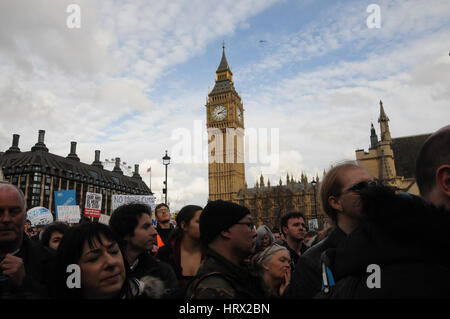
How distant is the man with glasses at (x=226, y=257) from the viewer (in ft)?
6.72

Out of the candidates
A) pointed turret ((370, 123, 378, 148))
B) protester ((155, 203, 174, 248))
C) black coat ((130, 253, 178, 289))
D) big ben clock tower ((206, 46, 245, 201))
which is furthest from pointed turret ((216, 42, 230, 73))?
black coat ((130, 253, 178, 289))

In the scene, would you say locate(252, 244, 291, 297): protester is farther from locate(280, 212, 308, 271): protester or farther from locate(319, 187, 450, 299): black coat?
locate(280, 212, 308, 271): protester

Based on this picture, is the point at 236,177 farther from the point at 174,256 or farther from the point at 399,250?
the point at 399,250

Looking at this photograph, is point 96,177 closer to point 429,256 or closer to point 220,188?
point 220,188

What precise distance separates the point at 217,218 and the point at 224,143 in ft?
291

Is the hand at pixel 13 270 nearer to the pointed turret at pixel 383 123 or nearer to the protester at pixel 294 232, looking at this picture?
the protester at pixel 294 232

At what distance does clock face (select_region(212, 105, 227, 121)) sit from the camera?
91.3 metres

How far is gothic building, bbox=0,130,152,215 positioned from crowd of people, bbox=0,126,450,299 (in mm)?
65684

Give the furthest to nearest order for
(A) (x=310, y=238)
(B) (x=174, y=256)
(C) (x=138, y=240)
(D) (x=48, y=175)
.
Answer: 1. (D) (x=48, y=175)
2. (A) (x=310, y=238)
3. (B) (x=174, y=256)
4. (C) (x=138, y=240)

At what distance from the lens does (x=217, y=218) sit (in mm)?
2627

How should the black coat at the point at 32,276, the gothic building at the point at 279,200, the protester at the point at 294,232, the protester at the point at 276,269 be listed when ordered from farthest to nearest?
the gothic building at the point at 279,200 < the protester at the point at 294,232 < the protester at the point at 276,269 < the black coat at the point at 32,276

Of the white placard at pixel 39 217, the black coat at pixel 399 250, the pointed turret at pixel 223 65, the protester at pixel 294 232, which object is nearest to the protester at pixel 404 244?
the black coat at pixel 399 250

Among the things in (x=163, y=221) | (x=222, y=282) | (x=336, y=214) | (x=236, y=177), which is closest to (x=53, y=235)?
(x=163, y=221)
